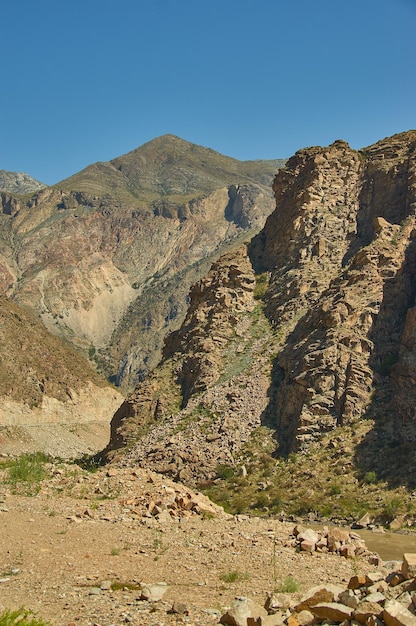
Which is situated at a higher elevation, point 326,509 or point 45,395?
point 326,509

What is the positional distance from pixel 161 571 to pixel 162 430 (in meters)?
29.7

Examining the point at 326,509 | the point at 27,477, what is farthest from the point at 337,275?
the point at 27,477

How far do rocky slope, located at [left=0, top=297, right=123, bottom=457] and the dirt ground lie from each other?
169 ft

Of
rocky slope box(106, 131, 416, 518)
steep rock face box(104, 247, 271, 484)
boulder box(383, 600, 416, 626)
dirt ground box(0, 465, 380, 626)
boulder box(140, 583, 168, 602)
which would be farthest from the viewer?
steep rock face box(104, 247, 271, 484)

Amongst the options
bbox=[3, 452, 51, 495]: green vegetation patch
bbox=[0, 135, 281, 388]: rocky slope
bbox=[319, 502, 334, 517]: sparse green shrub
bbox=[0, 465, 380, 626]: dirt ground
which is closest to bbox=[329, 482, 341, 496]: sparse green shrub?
bbox=[319, 502, 334, 517]: sparse green shrub

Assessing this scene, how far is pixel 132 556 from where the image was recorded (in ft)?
57.9

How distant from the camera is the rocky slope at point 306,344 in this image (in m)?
40.3

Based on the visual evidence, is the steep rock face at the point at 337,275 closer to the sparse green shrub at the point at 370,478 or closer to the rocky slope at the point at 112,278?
the sparse green shrub at the point at 370,478

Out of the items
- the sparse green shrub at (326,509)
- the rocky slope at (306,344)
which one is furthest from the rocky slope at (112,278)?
the sparse green shrub at (326,509)

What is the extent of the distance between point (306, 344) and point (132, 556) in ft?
97.2

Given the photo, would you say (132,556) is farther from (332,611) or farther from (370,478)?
(370,478)

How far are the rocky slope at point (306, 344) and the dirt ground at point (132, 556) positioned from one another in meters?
14.6

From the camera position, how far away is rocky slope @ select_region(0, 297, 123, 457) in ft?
262

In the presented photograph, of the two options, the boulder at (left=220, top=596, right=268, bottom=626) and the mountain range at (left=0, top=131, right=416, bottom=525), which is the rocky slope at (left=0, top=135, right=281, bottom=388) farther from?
the boulder at (left=220, top=596, right=268, bottom=626)
